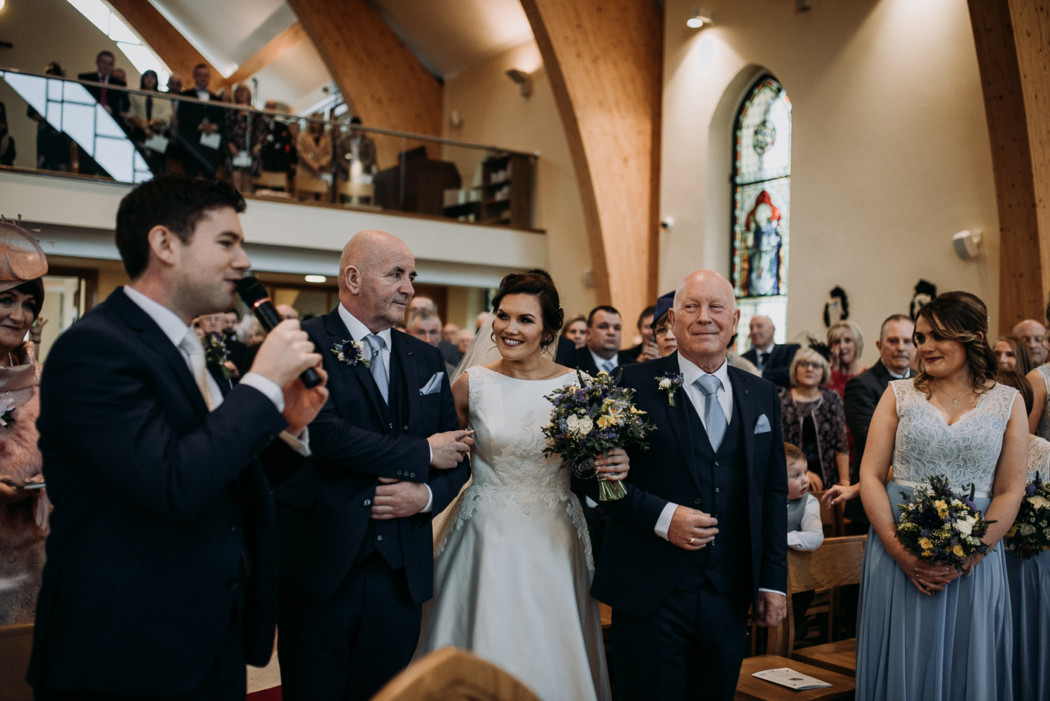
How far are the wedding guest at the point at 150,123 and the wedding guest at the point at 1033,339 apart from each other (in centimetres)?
868

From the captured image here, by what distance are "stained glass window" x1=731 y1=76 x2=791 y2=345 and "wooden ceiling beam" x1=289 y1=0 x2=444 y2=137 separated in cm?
693

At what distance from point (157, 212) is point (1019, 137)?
7.72 metres

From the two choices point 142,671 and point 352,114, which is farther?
point 352,114

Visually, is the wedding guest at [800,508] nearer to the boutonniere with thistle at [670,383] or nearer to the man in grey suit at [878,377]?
the man in grey suit at [878,377]

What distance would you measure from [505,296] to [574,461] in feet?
2.37

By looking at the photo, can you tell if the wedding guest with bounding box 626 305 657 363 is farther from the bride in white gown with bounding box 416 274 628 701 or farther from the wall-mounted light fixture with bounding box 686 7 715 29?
the wall-mounted light fixture with bounding box 686 7 715 29

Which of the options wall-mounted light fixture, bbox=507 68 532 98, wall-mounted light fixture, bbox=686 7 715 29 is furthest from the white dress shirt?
wall-mounted light fixture, bbox=507 68 532 98

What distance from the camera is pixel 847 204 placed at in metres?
9.56

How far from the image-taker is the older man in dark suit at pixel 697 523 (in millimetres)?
2699

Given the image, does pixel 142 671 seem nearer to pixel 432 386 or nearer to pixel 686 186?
pixel 432 386

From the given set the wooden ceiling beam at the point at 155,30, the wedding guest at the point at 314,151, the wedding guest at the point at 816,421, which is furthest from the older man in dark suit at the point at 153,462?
the wooden ceiling beam at the point at 155,30

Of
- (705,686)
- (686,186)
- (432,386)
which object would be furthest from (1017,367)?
(686,186)

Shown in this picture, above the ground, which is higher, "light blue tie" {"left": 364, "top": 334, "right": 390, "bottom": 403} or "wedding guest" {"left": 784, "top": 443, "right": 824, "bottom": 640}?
"light blue tie" {"left": 364, "top": 334, "right": 390, "bottom": 403}

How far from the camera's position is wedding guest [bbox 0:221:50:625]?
3.00m
